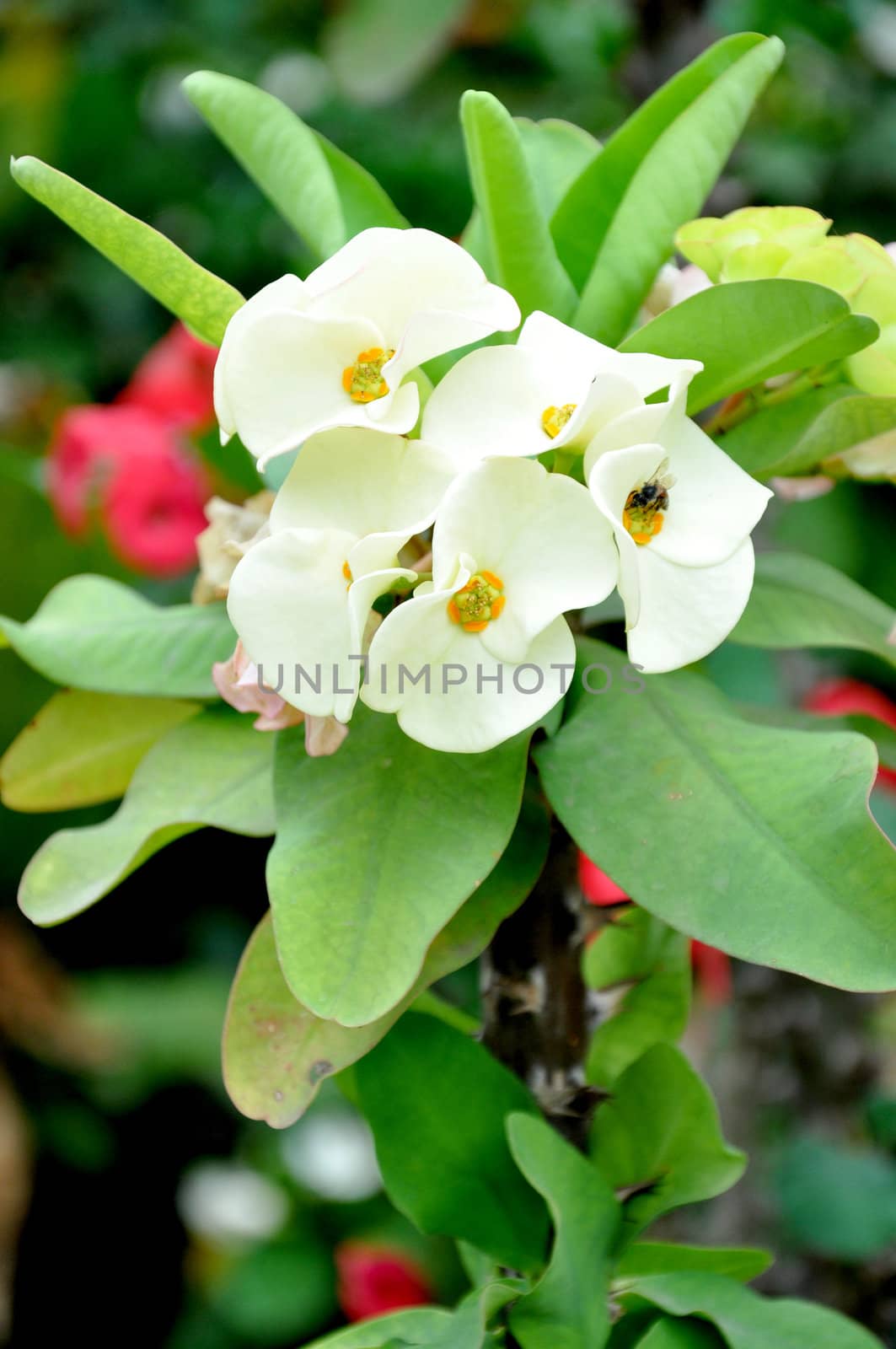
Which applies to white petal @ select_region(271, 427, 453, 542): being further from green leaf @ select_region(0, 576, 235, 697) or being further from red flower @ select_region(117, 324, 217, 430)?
red flower @ select_region(117, 324, 217, 430)

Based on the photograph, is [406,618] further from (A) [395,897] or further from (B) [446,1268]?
(B) [446,1268]

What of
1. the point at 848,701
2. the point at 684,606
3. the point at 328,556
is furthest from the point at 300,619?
the point at 848,701

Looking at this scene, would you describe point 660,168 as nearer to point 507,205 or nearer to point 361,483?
point 507,205

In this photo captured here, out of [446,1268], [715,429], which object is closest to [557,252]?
[715,429]

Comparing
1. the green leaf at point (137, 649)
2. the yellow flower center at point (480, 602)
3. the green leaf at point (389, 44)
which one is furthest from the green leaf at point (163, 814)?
the green leaf at point (389, 44)

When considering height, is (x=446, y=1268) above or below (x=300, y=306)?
below

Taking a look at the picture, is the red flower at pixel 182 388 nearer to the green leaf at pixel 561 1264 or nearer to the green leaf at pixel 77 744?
the green leaf at pixel 77 744
